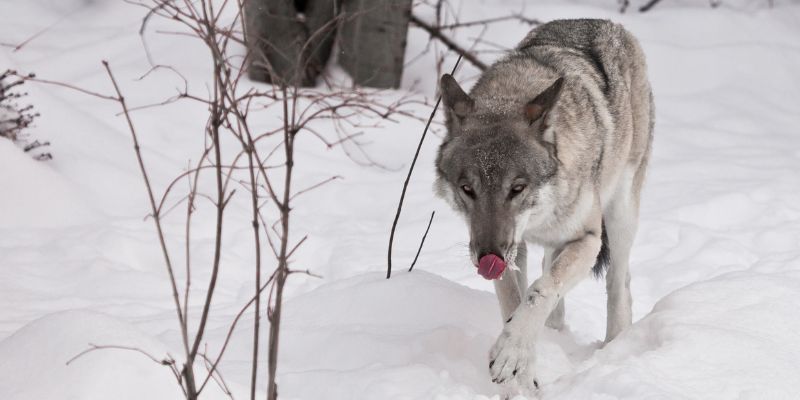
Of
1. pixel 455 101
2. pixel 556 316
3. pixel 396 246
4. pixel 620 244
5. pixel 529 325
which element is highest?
pixel 455 101

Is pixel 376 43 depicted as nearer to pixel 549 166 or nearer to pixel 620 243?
pixel 620 243

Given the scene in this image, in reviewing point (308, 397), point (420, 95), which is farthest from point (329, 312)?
point (420, 95)

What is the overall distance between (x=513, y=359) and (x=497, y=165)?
2.59 ft

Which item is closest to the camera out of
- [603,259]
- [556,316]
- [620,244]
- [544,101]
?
[544,101]

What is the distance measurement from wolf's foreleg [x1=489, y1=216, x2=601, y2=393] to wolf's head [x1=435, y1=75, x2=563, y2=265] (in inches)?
8.7

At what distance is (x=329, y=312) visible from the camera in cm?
423

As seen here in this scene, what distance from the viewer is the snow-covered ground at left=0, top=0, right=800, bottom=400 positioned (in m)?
3.30

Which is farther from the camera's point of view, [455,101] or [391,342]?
[455,101]

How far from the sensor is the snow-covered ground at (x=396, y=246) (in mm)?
3305

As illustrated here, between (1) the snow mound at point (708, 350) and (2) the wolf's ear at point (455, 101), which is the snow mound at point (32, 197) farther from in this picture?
(1) the snow mound at point (708, 350)

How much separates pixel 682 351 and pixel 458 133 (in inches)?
53.1

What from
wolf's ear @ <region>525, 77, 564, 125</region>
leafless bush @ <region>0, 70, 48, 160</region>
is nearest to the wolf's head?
wolf's ear @ <region>525, 77, 564, 125</region>

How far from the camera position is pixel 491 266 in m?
3.56

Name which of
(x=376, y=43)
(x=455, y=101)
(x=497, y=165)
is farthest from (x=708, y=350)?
(x=376, y=43)
